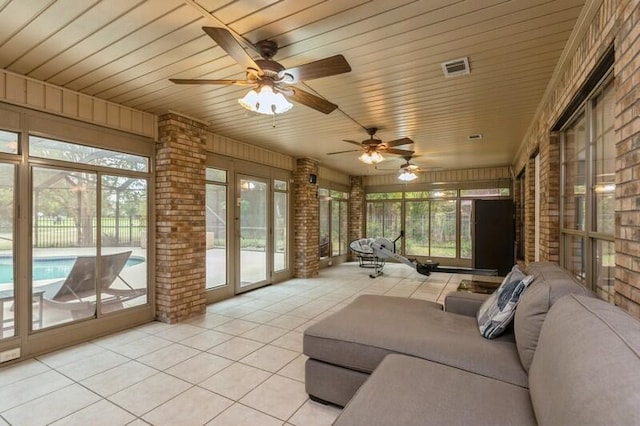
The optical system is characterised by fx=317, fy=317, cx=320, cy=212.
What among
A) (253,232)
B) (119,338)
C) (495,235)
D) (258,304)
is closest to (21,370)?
(119,338)

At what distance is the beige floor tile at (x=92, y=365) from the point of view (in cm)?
276

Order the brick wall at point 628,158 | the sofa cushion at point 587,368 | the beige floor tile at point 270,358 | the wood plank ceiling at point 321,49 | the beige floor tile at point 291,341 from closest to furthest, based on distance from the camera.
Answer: the sofa cushion at point 587,368
the brick wall at point 628,158
the wood plank ceiling at point 321,49
the beige floor tile at point 270,358
the beige floor tile at point 291,341

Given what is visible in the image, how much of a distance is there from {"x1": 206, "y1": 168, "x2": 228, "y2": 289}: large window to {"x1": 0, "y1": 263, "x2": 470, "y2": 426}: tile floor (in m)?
0.85

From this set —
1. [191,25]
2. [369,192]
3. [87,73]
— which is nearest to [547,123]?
[191,25]

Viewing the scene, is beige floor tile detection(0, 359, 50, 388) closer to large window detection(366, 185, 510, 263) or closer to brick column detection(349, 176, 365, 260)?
brick column detection(349, 176, 365, 260)

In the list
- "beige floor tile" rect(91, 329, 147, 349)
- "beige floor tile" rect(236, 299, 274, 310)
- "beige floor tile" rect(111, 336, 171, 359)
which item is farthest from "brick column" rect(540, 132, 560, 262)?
"beige floor tile" rect(91, 329, 147, 349)

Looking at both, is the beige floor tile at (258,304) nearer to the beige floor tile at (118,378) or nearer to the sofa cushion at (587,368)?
the beige floor tile at (118,378)

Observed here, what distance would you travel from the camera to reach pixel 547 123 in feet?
11.1

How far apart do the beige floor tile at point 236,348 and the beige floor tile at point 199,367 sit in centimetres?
9

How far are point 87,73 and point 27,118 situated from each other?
77 centimetres

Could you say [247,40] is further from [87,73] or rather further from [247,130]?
[247,130]

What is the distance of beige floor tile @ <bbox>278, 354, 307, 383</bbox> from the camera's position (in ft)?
8.97

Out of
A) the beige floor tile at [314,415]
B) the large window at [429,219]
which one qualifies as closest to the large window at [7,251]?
the beige floor tile at [314,415]

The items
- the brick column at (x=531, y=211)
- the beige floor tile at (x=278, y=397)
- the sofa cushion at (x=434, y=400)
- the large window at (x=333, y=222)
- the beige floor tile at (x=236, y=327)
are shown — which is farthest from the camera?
the large window at (x=333, y=222)
